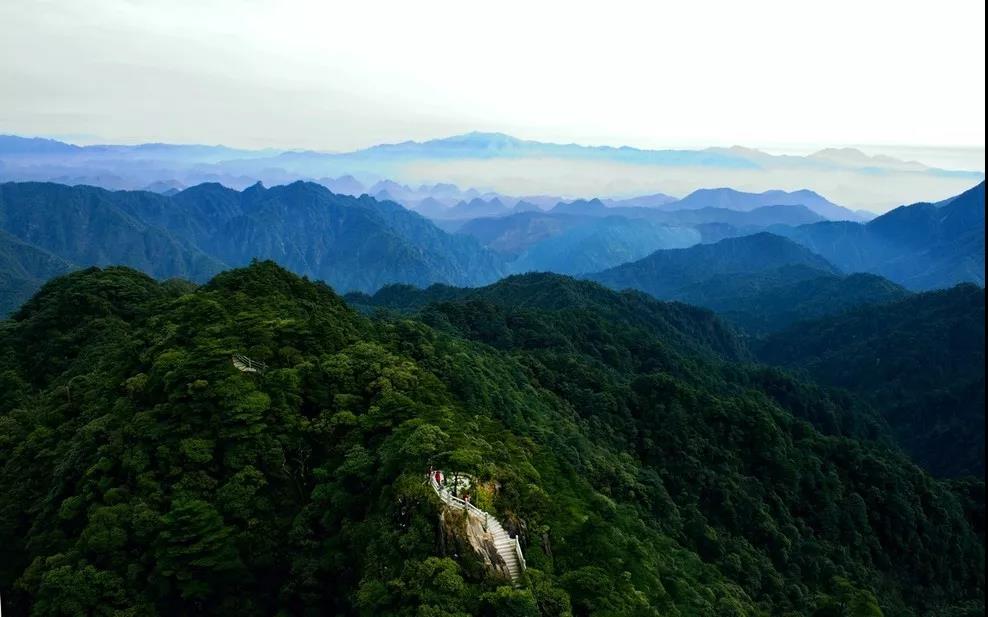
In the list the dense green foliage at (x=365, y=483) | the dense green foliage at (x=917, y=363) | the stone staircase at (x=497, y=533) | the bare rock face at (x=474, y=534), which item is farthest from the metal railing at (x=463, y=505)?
the dense green foliage at (x=917, y=363)

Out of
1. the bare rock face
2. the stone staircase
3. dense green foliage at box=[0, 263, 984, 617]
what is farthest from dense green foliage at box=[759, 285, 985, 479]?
the bare rock face

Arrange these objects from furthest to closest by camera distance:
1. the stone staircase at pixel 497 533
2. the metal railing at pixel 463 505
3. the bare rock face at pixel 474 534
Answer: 1. the metal railing at pixel 463 505
2. the stone staircase at pixel 497 533
3. the bare rock face at pixel 474 534

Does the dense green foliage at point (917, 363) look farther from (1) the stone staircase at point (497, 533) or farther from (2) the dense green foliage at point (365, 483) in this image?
(1) the stone staircase at point (497, 533)

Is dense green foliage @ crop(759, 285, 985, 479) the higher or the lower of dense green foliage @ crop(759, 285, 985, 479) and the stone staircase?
the lower

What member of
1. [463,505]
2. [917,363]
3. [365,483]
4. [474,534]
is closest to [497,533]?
[474,534]

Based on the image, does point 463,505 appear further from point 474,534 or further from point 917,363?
point 917,363

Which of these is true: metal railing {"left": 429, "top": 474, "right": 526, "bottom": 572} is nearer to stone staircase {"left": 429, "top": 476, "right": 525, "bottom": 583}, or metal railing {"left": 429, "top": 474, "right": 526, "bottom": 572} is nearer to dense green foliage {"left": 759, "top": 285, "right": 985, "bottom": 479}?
stone staircase {"left": 429, "top": 476, "right": 525, "bottom": 583}
